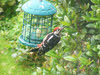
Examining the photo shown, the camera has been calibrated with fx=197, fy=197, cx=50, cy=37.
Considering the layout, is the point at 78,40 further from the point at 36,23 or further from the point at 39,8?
the point at 36,23

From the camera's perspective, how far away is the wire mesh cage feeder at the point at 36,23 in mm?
3412

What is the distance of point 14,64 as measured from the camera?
462cm

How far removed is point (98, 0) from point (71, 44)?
2.07ft

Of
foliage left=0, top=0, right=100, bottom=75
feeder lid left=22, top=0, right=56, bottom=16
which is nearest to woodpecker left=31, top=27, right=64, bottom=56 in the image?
foliage left=0, top=0, right=100, bottom=75

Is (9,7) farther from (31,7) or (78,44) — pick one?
(78,44)

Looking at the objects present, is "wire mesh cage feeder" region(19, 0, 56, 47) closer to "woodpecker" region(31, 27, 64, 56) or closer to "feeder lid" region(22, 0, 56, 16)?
"feeder lid" region(22, 0, 56, 16)

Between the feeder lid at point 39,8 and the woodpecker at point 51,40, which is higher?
the feeder lid at point 39,8

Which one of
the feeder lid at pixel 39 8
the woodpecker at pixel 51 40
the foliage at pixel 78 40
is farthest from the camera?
the feeder lid at pixel 39 8

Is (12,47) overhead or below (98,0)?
below

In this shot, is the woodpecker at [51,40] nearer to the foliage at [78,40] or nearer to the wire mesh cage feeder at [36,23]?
the foliage at [78,40]

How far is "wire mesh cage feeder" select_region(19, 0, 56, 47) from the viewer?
11.2ft

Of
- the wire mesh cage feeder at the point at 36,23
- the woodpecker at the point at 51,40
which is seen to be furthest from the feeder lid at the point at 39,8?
A: the woodpecker at the point at 51,40

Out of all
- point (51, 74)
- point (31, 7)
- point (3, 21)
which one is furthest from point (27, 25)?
point (3, 21)

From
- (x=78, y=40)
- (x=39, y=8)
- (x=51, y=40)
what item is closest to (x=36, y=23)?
(x=39, y=8)
